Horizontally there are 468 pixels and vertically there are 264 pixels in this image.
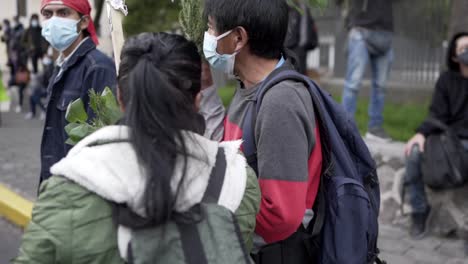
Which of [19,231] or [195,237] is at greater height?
[195,237]

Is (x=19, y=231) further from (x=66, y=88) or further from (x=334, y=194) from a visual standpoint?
(x=334, y=194)

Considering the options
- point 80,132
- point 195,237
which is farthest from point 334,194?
point 80,132

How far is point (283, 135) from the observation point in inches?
79.9

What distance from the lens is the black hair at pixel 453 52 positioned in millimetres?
4805

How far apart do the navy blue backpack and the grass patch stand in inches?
170

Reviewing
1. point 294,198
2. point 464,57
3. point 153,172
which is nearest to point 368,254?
point 294,198

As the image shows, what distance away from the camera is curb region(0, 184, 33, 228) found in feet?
19.5

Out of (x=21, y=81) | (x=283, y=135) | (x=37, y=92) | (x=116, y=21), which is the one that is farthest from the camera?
(x=21, y=81)

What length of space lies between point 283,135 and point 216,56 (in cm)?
42

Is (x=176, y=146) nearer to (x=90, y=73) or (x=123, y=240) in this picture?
(x=123, y=240)

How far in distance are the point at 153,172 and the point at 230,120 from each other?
2.73 feet

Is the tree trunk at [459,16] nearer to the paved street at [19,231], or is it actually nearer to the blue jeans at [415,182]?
the blue jeans at [415,182]

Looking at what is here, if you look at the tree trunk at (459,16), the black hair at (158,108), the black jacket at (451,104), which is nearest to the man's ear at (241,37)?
the black hair at (158,108)

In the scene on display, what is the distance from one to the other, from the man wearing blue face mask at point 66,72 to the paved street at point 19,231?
79.8 inches
